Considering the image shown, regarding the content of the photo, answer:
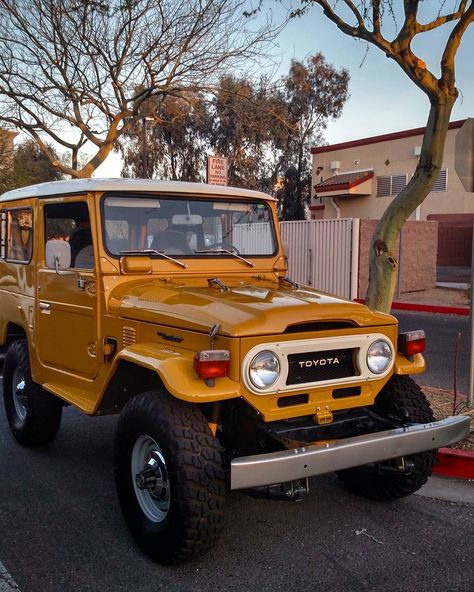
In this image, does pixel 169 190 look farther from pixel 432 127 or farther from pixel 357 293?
pixel 357 293

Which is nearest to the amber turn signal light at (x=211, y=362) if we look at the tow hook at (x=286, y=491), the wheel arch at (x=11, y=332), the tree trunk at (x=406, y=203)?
the tow hook at (x=286, y=491)

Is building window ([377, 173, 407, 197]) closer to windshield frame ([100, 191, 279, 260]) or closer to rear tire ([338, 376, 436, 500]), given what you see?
windshield frame ([100, 191, 279, 260])

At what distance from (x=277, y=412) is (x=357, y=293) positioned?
38.3ft

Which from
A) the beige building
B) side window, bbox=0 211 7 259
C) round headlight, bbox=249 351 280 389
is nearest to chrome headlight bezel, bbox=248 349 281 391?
round headlight, bbox=249 351 280 389

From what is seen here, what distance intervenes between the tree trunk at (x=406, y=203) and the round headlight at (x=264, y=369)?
342 centimetres

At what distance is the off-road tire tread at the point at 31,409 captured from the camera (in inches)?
195

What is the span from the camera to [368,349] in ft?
11.9

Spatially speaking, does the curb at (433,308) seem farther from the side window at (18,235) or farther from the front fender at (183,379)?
the front fender at (183,379)

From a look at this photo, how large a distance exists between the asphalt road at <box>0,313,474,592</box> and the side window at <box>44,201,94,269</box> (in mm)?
1650

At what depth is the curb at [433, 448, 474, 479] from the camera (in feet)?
15.0

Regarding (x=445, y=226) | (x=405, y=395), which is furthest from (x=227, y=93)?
(x=405, y=395)

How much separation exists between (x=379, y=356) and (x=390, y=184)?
22.6 meters

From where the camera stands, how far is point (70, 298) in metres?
4.45

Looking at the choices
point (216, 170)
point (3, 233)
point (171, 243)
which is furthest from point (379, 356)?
point (216, 170)
